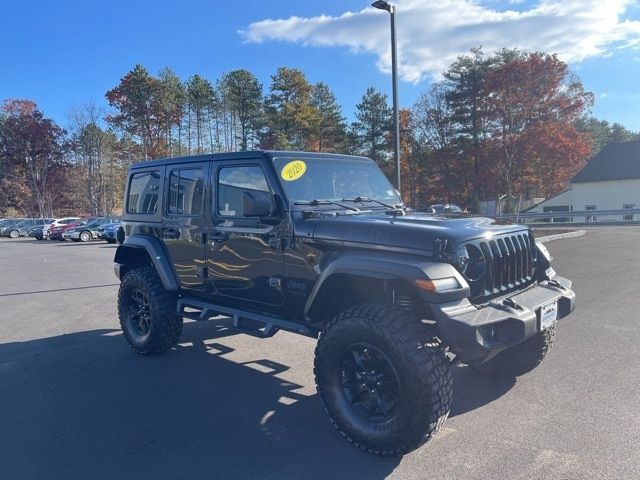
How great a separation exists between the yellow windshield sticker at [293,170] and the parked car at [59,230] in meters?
32.4

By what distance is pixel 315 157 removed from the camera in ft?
15.7

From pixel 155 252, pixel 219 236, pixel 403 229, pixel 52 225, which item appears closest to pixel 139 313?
pixel 155 252

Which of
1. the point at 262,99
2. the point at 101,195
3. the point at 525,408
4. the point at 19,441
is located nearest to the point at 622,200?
the point at 262,99

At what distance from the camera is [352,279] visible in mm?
3820

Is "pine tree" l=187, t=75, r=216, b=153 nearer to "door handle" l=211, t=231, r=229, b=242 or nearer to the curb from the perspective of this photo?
the curb

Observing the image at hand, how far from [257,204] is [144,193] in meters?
2.47

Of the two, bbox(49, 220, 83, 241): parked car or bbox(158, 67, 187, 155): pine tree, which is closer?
bbox(49, 220, 83, 241): parked car

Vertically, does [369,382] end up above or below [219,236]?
below

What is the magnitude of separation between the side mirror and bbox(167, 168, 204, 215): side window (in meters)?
1.01

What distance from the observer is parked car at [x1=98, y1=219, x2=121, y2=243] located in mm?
28673

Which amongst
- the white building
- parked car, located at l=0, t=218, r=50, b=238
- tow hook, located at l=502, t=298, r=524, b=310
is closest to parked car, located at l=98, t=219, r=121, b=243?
parked car, located at l=0, t=218, r=50, b=238

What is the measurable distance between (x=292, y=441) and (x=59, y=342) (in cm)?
444

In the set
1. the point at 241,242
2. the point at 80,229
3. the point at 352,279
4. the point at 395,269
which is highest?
the point at 241,242

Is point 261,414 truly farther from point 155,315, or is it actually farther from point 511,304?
point 511,304
